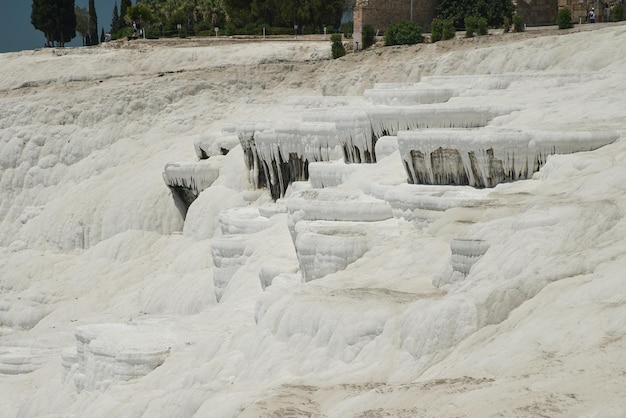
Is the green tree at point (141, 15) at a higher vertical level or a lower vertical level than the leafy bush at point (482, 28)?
lower

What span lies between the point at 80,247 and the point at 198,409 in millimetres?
18211

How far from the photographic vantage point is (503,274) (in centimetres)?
1298

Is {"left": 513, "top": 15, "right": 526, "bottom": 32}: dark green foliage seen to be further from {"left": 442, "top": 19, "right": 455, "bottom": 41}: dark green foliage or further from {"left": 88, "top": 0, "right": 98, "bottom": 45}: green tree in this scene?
{"left": 88, "top": 0, "right": 98, "bottom": 45}: green tree

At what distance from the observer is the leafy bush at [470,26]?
34.3 metres

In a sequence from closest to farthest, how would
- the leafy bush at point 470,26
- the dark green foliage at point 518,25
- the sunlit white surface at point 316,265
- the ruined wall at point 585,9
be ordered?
the sunlit white surface at point 316,265, the dark green foliage at point 518,25, the leafy bush at point 470,26, the ruined wall at point 585,9

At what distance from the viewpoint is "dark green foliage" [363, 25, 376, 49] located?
1481 inches

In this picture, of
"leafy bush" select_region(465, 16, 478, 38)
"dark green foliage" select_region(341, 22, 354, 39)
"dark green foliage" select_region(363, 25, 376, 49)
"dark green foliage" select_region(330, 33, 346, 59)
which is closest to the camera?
"leafy bush" select_region(465, 16, 478, 38)

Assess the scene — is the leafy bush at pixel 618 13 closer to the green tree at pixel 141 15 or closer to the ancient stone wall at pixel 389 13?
the ancient stone wall at pixel 389 13

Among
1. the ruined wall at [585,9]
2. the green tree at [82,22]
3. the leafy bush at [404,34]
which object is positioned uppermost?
the ruined wall at [585,9]

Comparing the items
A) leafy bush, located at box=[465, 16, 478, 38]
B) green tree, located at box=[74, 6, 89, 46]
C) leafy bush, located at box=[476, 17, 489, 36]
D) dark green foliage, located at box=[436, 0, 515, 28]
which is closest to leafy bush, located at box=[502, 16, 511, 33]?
leafy bush, located at box=[476, 17, 489, 36]

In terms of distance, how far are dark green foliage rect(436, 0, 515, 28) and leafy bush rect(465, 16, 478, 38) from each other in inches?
104

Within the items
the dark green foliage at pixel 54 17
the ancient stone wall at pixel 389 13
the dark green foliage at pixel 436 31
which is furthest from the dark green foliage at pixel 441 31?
the dark green foliage at pixel 54 17

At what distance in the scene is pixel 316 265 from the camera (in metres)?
16.4

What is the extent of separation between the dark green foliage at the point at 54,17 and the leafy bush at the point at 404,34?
17805 millimetres
